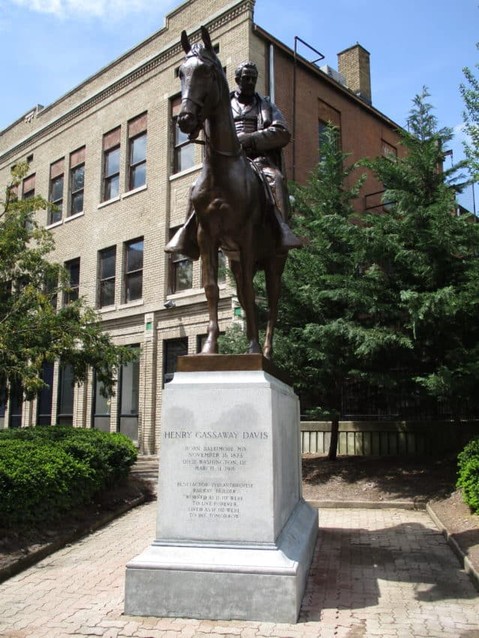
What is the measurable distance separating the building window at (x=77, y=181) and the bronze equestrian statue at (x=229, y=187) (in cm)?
1858

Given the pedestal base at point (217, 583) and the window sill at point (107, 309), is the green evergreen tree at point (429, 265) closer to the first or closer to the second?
the pedestal base at point (217, 583)

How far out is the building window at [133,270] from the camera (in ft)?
68.4

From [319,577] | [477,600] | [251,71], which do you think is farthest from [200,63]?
[477,600]

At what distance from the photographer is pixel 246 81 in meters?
6.82

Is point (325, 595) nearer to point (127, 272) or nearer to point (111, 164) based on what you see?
point (127, 272)

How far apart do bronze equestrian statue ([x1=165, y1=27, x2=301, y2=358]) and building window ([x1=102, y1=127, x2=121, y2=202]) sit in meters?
16.5

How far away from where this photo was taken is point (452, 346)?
1096 cm

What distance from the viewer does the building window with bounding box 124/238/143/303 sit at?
20844mm

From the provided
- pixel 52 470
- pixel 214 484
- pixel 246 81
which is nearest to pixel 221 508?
pixel 214 484

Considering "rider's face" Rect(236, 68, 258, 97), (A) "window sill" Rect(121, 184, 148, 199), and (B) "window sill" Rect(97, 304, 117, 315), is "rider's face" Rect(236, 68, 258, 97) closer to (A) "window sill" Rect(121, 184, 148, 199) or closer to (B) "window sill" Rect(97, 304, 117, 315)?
(A) "window sill" Rect(121, 184, 148, 199)

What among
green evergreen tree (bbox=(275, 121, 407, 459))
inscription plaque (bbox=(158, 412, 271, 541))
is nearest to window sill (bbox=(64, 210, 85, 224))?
green evergreen tree (bbox=(275, 121, 407, 459))

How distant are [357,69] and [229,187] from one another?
21.7m

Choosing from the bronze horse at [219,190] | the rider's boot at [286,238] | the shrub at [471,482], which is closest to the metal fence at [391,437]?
the shrub at [471,482]

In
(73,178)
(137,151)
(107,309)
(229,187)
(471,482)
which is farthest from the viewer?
(73,178)
